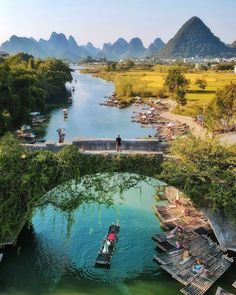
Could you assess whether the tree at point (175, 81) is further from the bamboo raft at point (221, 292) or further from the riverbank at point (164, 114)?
the bamboo raft at point (221, 292)

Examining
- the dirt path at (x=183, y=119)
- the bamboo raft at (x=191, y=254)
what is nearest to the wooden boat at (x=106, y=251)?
the bamboo raft at (x=191, y=254)

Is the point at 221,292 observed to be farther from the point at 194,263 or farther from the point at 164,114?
the point at 164,114

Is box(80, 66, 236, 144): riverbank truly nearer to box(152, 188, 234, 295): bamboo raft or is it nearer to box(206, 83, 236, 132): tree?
box(206, 83, 236, 132): tree

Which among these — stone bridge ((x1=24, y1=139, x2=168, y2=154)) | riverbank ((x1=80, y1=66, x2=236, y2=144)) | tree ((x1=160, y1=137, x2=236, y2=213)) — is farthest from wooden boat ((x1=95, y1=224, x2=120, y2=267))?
riverbank ((x1=80, y1=66, x2=236, y2=144))

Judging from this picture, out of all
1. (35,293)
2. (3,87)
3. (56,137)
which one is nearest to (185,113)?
(56,137)

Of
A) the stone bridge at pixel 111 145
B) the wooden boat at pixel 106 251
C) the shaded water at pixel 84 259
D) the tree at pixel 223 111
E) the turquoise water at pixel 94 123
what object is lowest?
the turquoise water at pixel 94 123

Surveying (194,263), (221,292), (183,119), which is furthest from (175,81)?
(221,292)
